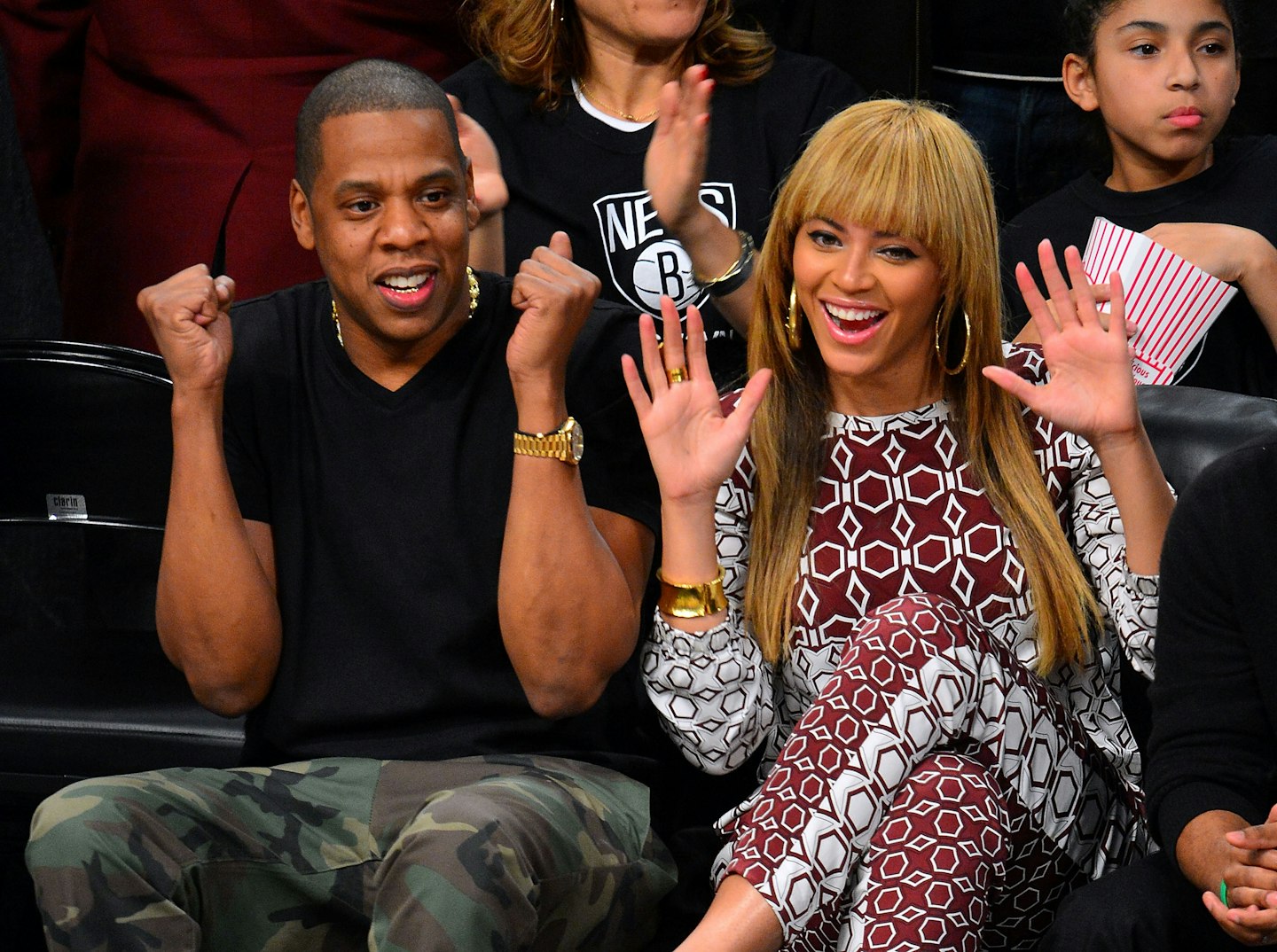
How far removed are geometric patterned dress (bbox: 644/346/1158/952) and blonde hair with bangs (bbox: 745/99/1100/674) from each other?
22 millimetres

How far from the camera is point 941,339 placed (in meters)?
2.07

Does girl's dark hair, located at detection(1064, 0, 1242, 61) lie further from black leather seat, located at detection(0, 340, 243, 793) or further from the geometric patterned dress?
black leather seat, located at detection(0, 340, 243, 793)

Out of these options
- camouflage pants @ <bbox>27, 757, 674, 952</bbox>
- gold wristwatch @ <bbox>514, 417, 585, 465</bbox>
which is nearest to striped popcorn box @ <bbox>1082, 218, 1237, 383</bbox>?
gold wristwatch @ <bbox>514, 417, 585, 465</bbox>

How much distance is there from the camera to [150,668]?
2.49m

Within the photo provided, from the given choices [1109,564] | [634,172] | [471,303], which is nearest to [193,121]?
[634,172]

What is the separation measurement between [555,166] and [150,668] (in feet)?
2.92

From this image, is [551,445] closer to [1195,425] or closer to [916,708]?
[916,708]

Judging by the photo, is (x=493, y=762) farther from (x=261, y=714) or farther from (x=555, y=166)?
(x=555, y=166)

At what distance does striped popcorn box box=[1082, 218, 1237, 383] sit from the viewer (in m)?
2.45

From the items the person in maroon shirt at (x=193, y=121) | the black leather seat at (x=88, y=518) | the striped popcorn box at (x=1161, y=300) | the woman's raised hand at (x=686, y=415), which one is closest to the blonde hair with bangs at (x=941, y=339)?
the woman's raised hand at (x=686, y=415)

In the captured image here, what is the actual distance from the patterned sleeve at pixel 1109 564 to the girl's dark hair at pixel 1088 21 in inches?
37.9

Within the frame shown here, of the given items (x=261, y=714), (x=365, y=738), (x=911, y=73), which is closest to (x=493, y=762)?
(x=365, y=738)

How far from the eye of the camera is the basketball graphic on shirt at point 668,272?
2496mm

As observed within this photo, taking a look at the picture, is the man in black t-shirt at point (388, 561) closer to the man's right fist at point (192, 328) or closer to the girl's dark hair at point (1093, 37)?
the man's right fist at point (192, 328)
